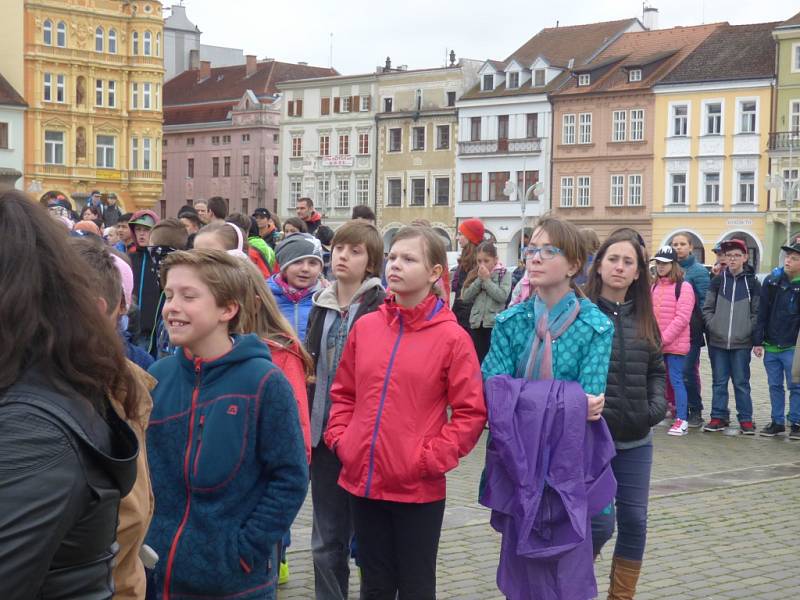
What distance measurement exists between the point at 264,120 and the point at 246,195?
515 centimetres

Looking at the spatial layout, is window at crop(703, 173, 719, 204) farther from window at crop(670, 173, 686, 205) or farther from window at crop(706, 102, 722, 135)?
window at crop(706, 102, 722, 135)

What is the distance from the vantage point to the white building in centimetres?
6838

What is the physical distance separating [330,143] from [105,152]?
13.9m

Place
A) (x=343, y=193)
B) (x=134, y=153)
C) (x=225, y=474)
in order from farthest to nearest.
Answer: (x=343, y=193) → (x=134, y=153) → (x=225, y=474)

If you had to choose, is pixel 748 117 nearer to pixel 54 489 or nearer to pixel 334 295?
pixel 334 295

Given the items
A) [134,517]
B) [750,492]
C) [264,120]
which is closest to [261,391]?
[134,517]

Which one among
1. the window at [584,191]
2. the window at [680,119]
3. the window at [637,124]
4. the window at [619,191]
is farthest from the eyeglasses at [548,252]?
the window at [584,191]

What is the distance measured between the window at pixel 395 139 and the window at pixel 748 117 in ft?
69.7

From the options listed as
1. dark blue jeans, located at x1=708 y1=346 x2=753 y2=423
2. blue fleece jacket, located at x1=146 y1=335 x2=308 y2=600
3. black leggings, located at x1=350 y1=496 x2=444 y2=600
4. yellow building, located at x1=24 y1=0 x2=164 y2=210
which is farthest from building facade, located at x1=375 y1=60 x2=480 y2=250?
blue fleece jacket, located at x1=146 y1=335 x2=308 y2=600

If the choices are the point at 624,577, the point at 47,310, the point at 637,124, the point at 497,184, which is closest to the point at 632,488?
the point at 624,577

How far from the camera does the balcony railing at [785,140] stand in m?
59.2

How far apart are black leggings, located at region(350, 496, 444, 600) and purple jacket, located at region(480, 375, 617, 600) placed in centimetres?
31

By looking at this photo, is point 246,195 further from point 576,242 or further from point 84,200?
point 576,242

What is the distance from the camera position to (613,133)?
65.6 meters
